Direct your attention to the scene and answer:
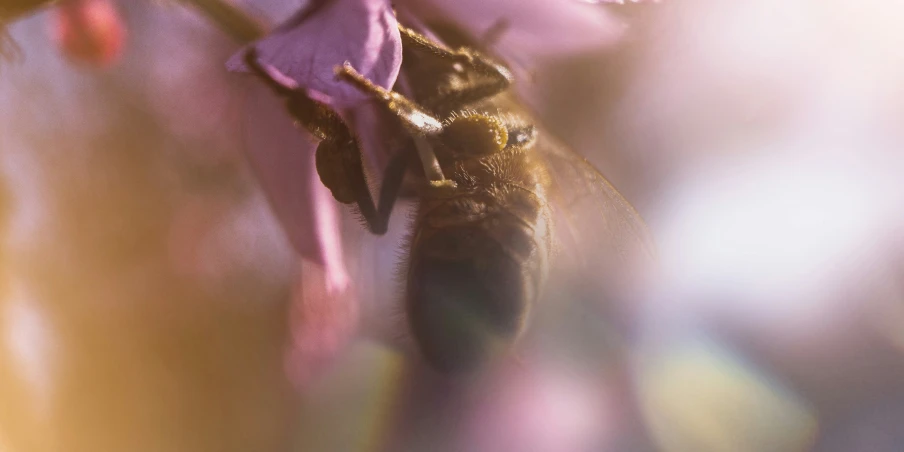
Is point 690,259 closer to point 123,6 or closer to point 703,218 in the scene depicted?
point 703,218

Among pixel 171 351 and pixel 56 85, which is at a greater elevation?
pixel 56 85

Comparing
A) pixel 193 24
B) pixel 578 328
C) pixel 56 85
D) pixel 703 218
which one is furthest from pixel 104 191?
pixel 703 218

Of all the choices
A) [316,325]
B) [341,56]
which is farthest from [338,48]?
[316,325]

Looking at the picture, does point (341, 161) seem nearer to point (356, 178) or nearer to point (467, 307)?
point (356, 178)

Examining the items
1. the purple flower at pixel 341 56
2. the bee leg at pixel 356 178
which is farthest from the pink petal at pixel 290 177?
the bee leg at pixel 356 178

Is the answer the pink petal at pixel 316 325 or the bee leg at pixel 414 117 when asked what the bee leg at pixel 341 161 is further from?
the pink petal at pixel 316 325

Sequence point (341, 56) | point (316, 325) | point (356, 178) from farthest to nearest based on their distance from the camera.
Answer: point (316, 325) < point (356, 178) < point (341, 56)
